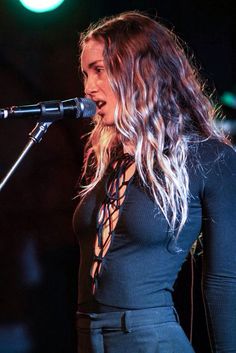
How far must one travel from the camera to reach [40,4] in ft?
8.49

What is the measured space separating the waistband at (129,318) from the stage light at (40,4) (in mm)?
1523

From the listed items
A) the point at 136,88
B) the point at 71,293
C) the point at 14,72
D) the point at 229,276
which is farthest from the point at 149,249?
the point at 14,72

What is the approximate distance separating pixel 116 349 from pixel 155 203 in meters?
0.41

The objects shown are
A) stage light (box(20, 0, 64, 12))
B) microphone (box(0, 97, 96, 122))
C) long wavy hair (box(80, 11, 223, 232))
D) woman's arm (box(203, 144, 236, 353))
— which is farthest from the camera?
stage light (box(20, 0, 64, 12))

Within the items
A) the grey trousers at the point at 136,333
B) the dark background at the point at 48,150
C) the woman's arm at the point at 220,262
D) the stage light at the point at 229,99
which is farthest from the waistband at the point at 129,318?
the stage light at the point at 229,99

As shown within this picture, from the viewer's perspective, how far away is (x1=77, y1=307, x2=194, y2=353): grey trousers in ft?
5.03

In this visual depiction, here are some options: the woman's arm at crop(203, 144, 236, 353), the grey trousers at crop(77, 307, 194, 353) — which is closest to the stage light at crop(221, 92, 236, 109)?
the woman's arm at crop(203, 144, 236, 353)

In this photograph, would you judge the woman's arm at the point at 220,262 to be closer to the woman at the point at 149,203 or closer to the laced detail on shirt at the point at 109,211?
the woman at the point at 149,203

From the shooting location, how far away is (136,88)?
70.8 inches

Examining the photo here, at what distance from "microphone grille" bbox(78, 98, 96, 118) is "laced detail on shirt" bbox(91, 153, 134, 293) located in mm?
232

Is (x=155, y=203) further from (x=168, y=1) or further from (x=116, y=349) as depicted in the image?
(x=168, y=1)

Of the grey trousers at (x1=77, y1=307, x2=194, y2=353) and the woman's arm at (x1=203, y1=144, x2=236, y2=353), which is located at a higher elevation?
the woman's arm at (x1=203, y1=144, x2=236, y2=353)

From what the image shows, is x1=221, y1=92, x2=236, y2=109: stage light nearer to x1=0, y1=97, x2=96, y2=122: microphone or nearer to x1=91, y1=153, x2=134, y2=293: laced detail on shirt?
x1=91, y1=153, x2=134, y2=293: laced detail on shirt

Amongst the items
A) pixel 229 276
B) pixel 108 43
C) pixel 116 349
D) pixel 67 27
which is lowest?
pixel 116 349
